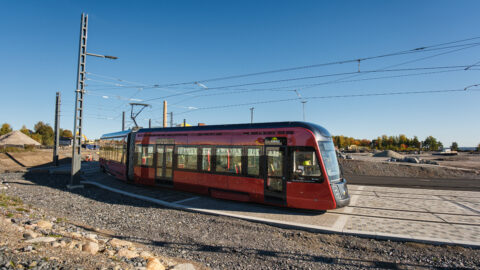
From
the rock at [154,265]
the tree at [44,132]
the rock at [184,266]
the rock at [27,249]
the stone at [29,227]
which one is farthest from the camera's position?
the tree at [44,132]

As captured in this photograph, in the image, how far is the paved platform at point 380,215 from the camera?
22.0ft

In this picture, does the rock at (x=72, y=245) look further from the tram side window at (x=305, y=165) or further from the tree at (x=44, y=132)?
the tree at (x=44, y=132)

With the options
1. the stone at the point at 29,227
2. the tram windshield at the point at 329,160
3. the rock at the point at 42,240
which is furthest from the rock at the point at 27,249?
the tram windshield at the point at 329,160

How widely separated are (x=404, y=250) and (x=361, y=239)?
0.93 metres

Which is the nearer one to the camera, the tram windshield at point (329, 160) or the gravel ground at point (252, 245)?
the gravel ground at point (252, 245)

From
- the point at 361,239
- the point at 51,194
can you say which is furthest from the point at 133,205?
the point at 361,239

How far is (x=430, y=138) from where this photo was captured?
12362 centimetres

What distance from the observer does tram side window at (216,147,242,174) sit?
32.1ft

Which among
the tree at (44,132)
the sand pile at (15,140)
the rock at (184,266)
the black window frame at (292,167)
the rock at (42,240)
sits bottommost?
the rock at (184,266)

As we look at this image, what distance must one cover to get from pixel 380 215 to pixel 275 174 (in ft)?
12.2

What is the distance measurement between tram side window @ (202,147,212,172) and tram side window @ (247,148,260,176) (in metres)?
1.88

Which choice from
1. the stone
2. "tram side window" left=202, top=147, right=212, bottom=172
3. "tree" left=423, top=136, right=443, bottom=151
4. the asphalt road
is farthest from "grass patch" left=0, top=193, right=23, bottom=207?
"tree" left=423, top=136, right=443, bottom=151

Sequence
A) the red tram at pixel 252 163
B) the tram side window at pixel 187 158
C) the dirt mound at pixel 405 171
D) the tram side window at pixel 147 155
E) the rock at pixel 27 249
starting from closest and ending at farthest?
the rock at pixel 27 249
the red tram at pixel 252 163
the tram side window at pixel 187 158
the tram side window at pixel 147 155
the dirt mound at pixel 405 171

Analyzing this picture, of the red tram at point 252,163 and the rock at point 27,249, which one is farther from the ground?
the red tram at point 252,163
